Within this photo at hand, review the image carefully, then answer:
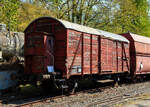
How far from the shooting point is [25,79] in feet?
30.8

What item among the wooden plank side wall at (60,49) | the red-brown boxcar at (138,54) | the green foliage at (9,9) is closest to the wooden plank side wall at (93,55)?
the wooden plank side wall at (60,49)

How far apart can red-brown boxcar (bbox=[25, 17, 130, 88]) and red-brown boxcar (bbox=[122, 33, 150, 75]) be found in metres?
4.75

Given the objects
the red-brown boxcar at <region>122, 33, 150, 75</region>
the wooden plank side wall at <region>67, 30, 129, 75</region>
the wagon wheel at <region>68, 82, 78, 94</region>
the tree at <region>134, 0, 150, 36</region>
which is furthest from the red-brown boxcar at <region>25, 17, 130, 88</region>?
the tree at <region>134, 0, 150, 36</region>

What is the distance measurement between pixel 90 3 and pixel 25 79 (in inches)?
646

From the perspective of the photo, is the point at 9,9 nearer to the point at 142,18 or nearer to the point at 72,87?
the point at 72,87

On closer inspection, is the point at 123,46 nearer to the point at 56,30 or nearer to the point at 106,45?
the point at 106,45

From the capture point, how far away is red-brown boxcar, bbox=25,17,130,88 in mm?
8602

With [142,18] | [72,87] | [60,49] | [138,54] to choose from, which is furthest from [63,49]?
[142,18]

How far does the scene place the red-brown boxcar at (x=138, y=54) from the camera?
1449cm

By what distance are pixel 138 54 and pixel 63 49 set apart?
8.60 meters

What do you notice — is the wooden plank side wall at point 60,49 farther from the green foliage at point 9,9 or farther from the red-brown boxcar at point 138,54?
the red-brown boxcar at point 138,54

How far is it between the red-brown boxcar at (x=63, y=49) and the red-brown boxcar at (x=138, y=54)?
475cm

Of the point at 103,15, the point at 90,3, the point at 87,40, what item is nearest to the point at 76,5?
the point at 90,3

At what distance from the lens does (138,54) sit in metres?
14.9
